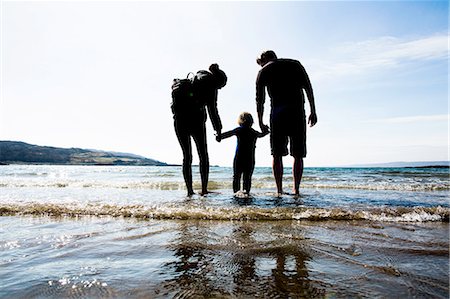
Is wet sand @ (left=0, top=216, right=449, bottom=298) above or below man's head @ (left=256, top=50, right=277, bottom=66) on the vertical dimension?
below

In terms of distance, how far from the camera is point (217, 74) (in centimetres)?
569

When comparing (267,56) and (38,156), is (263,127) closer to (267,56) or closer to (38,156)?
(267,56)

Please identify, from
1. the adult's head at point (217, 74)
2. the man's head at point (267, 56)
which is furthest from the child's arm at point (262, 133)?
the man's head at point (267, 56)

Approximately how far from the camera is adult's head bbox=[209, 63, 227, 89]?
5.68 meters

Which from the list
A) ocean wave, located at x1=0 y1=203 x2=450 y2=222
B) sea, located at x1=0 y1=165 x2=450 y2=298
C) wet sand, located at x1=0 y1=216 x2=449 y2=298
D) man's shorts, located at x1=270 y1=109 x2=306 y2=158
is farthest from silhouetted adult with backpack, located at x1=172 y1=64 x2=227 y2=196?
wet sand, located at x1=0 y1=216 x2=449 y2=298

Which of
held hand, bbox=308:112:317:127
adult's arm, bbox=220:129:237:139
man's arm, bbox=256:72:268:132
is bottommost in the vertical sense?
adult's arm, bbox=220:129:237:139

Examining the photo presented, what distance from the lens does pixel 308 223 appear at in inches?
133

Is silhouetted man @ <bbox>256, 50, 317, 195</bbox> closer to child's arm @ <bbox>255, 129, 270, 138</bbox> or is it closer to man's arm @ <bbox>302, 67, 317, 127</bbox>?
man's arm @ <bbox>302, 67, 317, 127</bbox>

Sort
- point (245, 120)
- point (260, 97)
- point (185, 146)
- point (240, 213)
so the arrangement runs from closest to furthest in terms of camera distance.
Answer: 1. point (240, 213)
2. point (260, 97)
3. point (185, 146)
4. point (245, 120)

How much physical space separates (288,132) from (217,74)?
Answer: 5.44 feet

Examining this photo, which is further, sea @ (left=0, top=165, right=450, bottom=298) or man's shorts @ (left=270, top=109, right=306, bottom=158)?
man's shorts @ (left=270, top=109, right=306, bottom=158)

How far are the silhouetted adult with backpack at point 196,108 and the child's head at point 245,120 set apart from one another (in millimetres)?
467

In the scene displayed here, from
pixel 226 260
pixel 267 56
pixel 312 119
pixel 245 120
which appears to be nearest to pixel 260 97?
pixel 245 120

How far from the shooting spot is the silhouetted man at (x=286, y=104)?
5473mm
